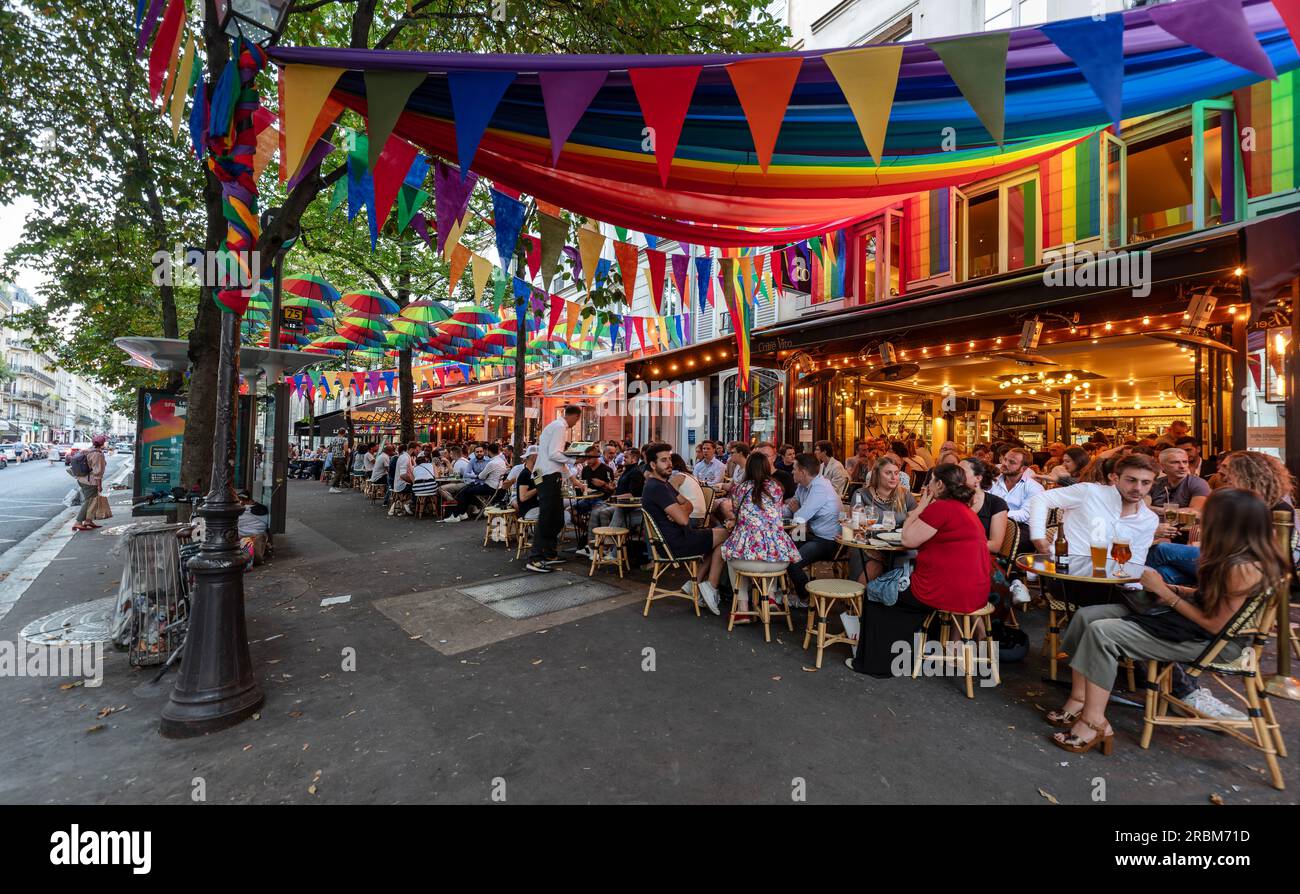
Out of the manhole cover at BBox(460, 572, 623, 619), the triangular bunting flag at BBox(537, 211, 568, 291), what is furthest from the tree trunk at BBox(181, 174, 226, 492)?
the triangular bunting flag at BBox(537, 211, 568, 291)

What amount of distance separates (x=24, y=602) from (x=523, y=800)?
6471 millimetres

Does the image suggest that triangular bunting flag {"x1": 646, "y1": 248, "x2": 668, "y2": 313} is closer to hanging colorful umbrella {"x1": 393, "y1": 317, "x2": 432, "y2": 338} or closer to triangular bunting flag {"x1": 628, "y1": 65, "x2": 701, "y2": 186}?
triangular bunting flag {"x1": 628, "y1": 65, "x2": 701, "y2": 186}

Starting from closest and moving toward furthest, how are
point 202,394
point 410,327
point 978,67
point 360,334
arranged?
point 978,67 → point 202,394 → point 410,327 → point 360,334

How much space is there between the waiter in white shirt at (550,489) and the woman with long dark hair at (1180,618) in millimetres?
5583

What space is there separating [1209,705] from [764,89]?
4841 millimetres

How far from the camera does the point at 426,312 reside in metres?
13.1

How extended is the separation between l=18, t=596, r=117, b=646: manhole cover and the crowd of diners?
407 cm

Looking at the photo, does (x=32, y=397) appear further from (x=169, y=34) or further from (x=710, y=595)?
(x=710, y=595)

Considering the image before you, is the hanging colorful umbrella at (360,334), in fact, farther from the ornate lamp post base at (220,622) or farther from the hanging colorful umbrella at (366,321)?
the ornate lamp post base at (220,622)

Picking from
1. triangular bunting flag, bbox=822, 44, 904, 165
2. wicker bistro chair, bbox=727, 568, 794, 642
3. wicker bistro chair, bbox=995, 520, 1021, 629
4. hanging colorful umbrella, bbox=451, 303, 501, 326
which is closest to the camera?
triangular bunting flag, bbox=822, 44, 904, 165

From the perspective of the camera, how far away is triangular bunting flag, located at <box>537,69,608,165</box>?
304 centimetres

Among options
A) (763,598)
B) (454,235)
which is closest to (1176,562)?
(763,598)

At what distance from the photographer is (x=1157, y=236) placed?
771 cm
